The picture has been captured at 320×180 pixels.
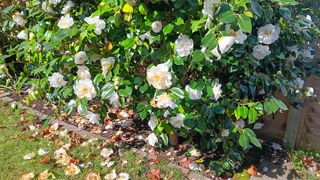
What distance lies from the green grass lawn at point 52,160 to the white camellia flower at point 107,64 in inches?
38.4

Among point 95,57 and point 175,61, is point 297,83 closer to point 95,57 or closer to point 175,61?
point 175,61

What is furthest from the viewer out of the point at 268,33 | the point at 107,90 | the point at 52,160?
the point at 52,160

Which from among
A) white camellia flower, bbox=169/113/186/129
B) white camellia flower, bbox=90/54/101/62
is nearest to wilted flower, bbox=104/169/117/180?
white camellia flower, bbox=169/113/186/129

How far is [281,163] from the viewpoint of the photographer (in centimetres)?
308

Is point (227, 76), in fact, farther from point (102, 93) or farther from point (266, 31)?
point (102, 93)

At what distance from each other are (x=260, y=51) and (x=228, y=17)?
71 cm

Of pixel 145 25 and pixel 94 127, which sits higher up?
pixel 145 25

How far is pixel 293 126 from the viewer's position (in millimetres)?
3186

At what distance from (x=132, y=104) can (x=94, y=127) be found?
105cm

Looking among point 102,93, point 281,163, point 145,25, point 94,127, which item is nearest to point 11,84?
point 94,127

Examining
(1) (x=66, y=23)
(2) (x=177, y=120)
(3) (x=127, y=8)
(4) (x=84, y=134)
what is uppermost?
(3) (x=127, y=8)

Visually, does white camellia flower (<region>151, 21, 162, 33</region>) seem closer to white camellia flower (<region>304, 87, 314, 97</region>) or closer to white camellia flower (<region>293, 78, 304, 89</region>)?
white camellia flower (<region>293, 78, 304, 89</region>)

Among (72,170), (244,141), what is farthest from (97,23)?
(72,170)

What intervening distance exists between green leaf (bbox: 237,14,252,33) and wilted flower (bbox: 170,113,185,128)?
98 centimetres
